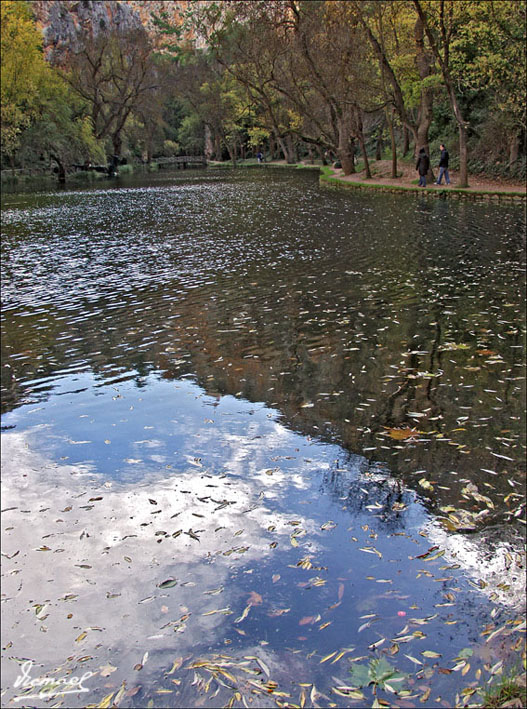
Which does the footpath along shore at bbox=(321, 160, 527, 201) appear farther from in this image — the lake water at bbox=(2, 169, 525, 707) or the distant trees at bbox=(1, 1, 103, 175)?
the distant trees at bbox=(1, 1, 103, 175)

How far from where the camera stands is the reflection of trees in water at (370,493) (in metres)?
5.16

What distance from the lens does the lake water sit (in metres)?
3.67

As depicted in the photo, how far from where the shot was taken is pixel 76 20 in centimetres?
9850

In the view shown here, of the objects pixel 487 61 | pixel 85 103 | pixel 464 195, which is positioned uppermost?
pixel 85 103

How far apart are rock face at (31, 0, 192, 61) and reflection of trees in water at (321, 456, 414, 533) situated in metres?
79.0

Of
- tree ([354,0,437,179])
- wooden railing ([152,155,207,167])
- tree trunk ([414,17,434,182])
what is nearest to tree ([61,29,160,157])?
wooden railing ([152,155,207,167])

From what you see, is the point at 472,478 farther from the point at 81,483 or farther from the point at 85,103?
the point at 85,103

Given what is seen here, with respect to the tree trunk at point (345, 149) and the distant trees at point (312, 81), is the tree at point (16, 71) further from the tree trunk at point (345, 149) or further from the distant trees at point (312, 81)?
the tree trunk at point (345, 149)

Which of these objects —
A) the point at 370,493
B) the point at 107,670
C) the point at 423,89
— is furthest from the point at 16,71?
the point at 107,670

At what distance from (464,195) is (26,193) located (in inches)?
1172

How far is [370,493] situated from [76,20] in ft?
366

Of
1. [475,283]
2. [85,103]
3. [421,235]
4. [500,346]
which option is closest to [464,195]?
[421,235]

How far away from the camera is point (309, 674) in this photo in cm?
358

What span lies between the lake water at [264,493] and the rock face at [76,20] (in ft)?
244
